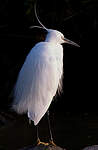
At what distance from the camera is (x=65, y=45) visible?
8906mm

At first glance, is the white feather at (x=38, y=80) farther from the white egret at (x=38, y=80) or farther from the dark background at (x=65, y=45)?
the dark background at (x=65, y=45)

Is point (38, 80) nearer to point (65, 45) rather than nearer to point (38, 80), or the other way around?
point (38, 80)

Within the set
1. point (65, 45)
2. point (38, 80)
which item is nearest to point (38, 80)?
point (38, 80)

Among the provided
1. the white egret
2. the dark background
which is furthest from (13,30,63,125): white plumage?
the dark background

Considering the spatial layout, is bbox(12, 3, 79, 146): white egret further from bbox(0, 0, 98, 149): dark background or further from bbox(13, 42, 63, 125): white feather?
bbox(0, 0, 98, 149): dark background

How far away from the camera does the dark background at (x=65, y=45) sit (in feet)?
28.4

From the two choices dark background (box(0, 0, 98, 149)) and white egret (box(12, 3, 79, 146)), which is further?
dark background (box(0, 0, 98, 149))

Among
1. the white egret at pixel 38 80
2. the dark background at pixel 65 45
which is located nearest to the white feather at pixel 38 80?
the white egret at pixel 38 80

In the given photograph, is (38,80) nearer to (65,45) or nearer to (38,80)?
(38,80)

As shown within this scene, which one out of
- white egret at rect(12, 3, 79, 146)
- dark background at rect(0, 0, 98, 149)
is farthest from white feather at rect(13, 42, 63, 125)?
dark background at rect(0, 0, 98, 149)

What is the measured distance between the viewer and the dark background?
28.4ft

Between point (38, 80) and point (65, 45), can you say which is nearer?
point (38, 80)

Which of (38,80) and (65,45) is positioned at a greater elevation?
(38,80)

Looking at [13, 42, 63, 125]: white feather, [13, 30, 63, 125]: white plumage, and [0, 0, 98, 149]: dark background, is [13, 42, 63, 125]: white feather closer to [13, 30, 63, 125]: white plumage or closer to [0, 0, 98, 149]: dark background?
[13, 30, 63, 125]: white plumage
